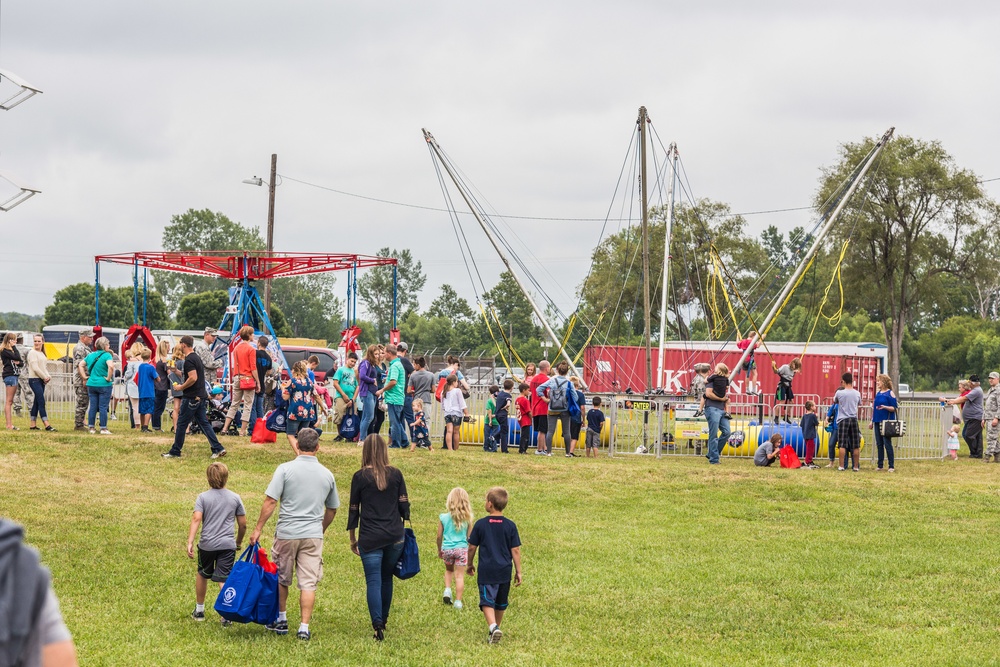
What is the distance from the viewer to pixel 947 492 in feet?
59.1

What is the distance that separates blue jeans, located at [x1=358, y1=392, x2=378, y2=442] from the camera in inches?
762

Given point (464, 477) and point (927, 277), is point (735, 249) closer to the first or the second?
point (927, 277)

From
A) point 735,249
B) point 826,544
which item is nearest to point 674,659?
point 826,544

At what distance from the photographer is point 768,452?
69.3 ft

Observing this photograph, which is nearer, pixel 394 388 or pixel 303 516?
pixel 303 516

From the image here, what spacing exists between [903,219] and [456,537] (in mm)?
45536

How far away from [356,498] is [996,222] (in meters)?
48.1

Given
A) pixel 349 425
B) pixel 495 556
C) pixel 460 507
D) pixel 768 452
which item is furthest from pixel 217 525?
pixel 768 452

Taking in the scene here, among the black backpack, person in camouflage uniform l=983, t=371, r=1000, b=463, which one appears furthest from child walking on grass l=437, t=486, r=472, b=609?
person in camouflage uniform l=983, t=371, r=1000, b=463

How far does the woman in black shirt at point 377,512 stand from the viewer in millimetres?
9047

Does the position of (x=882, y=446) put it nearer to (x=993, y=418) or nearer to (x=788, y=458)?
(x=788, y=458)

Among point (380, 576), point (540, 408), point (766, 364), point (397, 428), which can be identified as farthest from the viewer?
point (766, 364)

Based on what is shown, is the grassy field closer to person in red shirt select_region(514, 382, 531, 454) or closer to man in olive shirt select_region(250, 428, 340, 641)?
man in olive shirt select_region(250, 428, 340, 641)

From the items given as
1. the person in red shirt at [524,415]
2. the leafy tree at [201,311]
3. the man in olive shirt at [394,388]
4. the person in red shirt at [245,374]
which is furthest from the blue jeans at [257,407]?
the leafy tree at [201,311]
